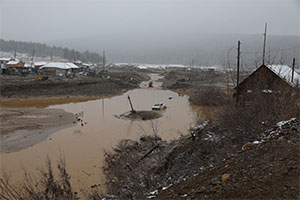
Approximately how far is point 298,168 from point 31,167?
12.2 metres

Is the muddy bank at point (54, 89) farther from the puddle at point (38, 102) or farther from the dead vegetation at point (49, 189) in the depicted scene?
the dead vegetation at point (49, 189)

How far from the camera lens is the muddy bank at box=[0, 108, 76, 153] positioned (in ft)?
51.6

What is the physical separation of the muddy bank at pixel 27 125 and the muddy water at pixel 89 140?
37.6 inches

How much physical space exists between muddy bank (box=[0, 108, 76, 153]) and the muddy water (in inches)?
37.6

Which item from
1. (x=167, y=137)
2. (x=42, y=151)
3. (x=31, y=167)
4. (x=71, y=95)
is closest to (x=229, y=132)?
(x=167, y=137)

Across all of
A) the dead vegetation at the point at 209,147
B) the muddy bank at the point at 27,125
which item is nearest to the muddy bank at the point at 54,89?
the muddy bank at the point at 27,125

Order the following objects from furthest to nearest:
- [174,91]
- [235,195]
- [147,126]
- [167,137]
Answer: [174,91], [147,126], [167,137], [235,195]

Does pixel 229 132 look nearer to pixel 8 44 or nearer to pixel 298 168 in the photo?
pixel 298 168

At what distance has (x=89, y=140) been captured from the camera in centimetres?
1634

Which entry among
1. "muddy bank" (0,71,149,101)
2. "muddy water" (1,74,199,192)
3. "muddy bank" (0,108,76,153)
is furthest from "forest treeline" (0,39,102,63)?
"muddy water" (1,74,199,192)

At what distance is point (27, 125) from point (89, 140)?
699cm

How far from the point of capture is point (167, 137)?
16.4 m

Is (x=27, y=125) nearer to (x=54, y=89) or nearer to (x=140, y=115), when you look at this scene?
(x=140, y=115)

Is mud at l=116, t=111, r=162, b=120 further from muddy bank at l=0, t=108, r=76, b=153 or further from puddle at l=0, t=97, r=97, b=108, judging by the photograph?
puddle at l=0, t=97, r=97, b=108
